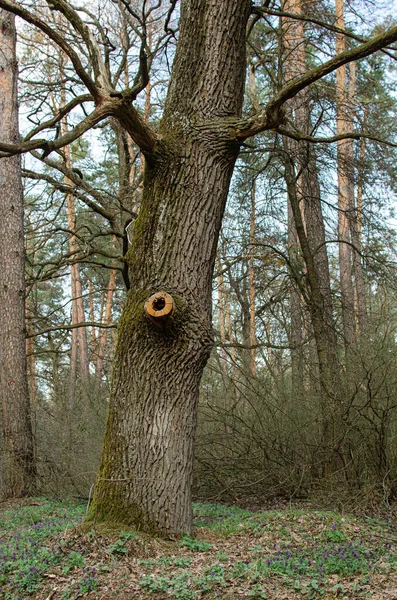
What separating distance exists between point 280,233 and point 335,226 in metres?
1.98

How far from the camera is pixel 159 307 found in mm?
4938

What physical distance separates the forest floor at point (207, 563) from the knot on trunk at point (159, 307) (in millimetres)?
1763

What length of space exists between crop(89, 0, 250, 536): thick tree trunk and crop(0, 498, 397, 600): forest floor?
1.28 ft

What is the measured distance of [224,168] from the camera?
5512 millimetres

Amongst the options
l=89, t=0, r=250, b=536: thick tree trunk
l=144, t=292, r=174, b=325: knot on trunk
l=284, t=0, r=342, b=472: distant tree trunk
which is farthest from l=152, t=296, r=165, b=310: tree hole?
l=284, t=0, r=342, b=472: distant tree trunk

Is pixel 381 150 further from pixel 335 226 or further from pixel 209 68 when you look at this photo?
pixel 209 68

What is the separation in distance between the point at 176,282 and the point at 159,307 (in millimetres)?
358

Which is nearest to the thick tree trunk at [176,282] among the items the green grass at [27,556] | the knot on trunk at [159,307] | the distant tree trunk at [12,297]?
the knot on trunk at [159,307]

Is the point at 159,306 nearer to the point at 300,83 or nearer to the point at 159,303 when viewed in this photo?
the point at 159,303

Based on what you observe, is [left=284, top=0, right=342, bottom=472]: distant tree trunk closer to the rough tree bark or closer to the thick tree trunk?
the rough tree bark

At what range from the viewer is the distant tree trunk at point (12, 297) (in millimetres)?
9508

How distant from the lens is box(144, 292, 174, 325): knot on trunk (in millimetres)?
4862

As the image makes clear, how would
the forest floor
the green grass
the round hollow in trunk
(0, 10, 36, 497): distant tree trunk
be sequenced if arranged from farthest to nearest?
1. (0, 10, 36, 497): distant tree trunk
2. the round hollow in trunk
3. the green grass
4. the forest floor

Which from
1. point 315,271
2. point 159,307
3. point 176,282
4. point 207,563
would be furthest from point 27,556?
point 315,271
